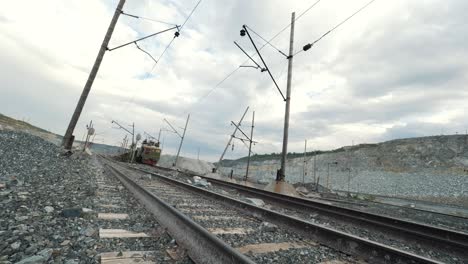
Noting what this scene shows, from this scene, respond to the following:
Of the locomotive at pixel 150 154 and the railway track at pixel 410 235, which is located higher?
the locomotive at pixel 150 154

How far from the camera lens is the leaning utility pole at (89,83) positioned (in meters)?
12.8

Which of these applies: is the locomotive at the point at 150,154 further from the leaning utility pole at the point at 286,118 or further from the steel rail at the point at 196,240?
the steel rail at the point at 196,240

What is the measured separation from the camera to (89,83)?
1309 cm

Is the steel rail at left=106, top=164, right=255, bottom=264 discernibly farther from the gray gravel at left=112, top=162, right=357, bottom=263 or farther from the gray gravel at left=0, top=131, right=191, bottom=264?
the gray gravel at left=112, top=162, right=357, bottom=263

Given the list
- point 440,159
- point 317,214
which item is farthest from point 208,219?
point 440,159

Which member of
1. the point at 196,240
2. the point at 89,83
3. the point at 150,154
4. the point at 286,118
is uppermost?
the point at 89,83

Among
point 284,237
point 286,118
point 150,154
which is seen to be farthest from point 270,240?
point 150,154

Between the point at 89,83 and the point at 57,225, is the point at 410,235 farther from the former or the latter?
the point at 89,83

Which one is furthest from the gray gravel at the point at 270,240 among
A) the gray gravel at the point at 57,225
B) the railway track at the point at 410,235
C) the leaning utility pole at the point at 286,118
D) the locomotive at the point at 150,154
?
the locomotive at the point at 150,154

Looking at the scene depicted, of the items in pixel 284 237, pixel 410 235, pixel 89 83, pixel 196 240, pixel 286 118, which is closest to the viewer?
pixel 196 240

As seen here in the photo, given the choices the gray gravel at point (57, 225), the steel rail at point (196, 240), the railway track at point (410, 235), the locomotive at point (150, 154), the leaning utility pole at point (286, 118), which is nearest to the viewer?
the steel rail at point (196, 240)

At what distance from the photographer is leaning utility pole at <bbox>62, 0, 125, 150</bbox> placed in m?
12.8

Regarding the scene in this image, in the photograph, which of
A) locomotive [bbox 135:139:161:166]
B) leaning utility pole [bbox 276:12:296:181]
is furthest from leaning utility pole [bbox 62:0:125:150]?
locomotive [bbox 135:139:161:166]

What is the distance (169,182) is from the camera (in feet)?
38.0
